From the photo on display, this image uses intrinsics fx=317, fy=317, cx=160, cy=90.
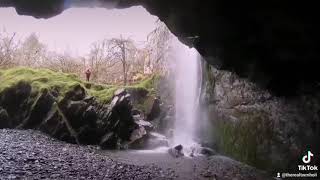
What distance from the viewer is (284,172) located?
→ 8.66 meters

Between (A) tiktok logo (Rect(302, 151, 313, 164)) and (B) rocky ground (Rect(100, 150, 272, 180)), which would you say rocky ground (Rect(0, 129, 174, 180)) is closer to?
(B) rocky ground (Rect(100, 150, 272, 180))

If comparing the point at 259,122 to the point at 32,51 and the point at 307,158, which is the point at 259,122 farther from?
the point at 32,51

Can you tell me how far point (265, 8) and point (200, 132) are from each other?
8981 mm

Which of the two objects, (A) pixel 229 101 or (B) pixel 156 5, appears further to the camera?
(A) pixel 229 101

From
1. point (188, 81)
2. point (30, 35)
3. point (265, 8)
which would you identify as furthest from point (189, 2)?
point (30, 35)

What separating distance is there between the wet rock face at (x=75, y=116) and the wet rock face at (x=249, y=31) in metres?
6.03

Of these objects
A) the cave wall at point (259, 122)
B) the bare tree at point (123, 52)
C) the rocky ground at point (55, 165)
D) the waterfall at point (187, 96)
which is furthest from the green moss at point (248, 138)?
the bare tree at point (123, 52)

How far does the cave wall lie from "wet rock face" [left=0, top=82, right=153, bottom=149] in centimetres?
408

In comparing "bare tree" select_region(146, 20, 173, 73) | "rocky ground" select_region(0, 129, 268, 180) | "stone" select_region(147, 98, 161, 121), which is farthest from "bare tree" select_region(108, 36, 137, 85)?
"rocky ground" select_region(0, 129, 268, 180)

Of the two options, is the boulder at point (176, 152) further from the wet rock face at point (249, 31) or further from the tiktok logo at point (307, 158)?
the tiktok logo at point (307, 158)

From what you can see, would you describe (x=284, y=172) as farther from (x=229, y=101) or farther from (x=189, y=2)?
(x=189, y=2)

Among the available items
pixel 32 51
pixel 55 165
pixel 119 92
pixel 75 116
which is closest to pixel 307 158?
pixel 55 165

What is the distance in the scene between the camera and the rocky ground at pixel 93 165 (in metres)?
7.77

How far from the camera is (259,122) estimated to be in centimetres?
1002
